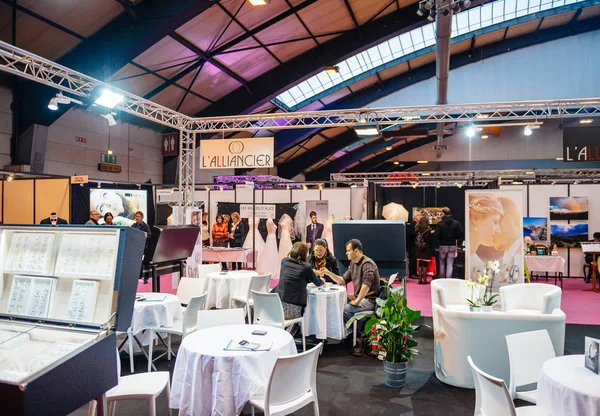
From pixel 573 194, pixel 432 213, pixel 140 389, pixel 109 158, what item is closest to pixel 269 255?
pixel 432 213

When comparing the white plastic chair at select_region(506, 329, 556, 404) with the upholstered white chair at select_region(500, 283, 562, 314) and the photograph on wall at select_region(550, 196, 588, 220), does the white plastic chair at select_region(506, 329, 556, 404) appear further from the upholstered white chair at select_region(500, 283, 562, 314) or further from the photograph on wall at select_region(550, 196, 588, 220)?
the photograph on wall at select_region(550, 196, 588, 220)

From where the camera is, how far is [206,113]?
12055mm

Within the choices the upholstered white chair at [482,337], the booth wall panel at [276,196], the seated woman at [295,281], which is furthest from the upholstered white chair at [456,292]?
the booth wall panel at [276,196]

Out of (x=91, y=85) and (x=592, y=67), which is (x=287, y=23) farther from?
(x=592, y=67)

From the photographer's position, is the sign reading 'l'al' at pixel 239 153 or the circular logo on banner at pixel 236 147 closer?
the sign reading 'l'al' at pixel 239 153

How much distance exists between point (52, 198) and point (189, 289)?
5.16 m

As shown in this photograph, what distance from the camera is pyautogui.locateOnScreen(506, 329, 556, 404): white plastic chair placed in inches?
119

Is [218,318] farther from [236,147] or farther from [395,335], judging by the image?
[236,147]

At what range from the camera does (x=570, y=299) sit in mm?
8211

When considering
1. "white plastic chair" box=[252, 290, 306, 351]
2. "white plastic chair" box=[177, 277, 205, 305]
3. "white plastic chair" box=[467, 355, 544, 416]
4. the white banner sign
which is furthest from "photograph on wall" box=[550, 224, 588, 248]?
"white plastic chair" box=[467, 355, 544, 416]

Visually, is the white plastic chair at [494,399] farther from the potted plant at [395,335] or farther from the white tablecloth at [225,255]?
the white tablecloth at [225,255]

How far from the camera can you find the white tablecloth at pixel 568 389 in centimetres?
228

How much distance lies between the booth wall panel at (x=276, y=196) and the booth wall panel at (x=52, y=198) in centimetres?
458

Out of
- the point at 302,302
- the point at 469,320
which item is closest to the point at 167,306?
the point at 302,302
